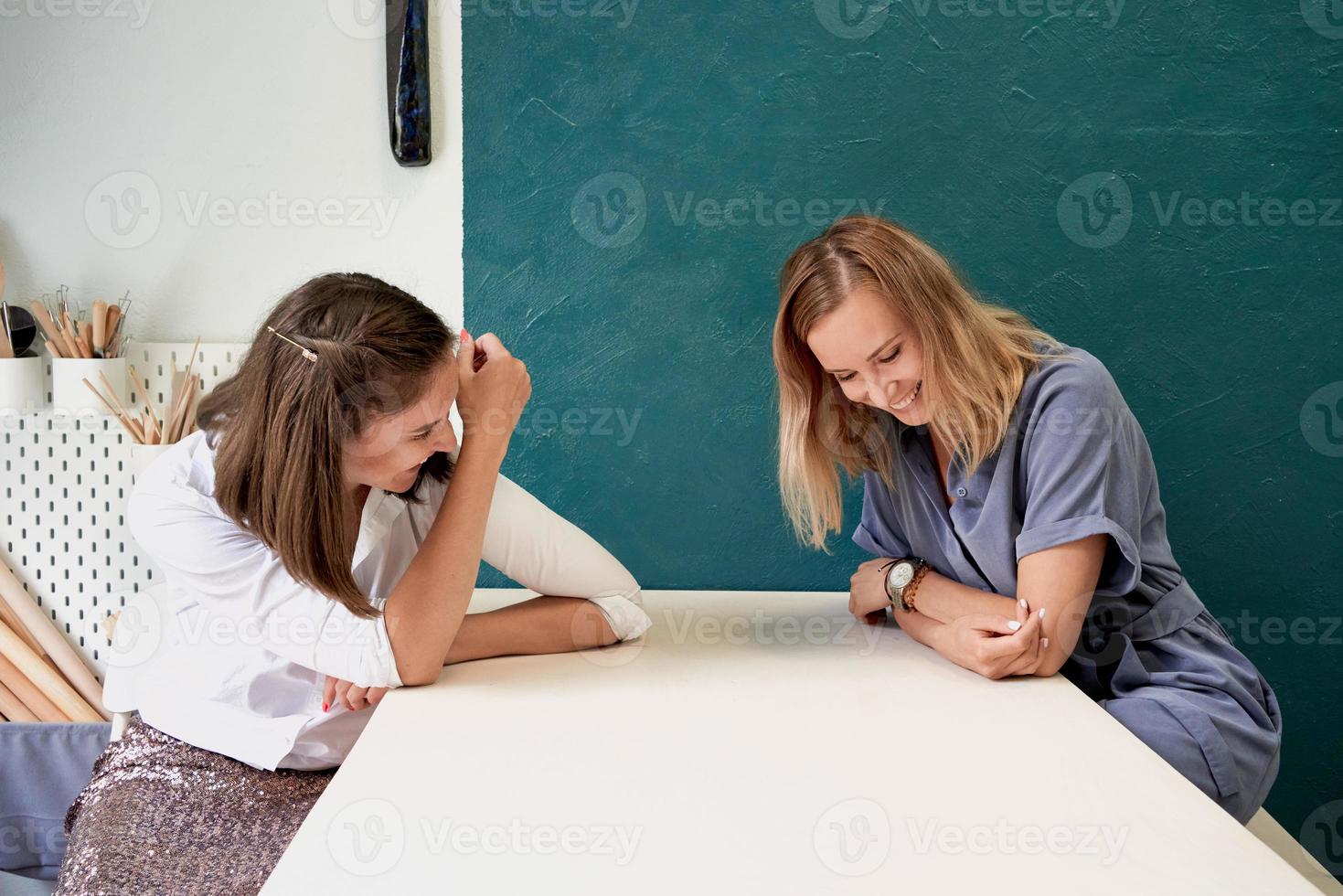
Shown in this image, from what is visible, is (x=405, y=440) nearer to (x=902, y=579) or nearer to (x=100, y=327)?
(x=902, y=579)

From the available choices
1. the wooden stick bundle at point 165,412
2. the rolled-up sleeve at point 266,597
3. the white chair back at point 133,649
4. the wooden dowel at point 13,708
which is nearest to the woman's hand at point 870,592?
the rolled-up sleeve at point 266,597

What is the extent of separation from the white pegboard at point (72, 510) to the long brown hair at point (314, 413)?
759 mm

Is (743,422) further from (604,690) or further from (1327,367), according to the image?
(1327,367)

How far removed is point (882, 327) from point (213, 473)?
83 cm

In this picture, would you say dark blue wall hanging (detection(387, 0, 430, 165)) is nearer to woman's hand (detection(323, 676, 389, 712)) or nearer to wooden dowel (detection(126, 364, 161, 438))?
wooden dowel (detection(126, 364, 161, 438))

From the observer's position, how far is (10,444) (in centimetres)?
194

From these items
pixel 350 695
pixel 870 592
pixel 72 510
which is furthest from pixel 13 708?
pixel 870 592

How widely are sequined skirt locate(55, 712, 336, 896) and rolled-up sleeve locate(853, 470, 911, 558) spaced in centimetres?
84

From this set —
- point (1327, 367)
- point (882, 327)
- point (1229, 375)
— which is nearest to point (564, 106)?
point (882, 327)

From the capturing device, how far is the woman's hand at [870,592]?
1.56 m

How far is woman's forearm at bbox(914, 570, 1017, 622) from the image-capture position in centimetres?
138

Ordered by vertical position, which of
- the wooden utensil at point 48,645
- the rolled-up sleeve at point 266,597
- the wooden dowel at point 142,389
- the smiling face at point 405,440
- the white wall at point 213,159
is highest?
the white wall at point 213,159

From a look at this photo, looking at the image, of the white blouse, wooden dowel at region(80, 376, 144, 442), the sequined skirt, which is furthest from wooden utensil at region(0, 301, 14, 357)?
the sequined skirt

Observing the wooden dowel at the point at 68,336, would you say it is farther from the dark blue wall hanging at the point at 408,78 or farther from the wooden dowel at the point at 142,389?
the dark blue wall hanging at the point at 408,78
